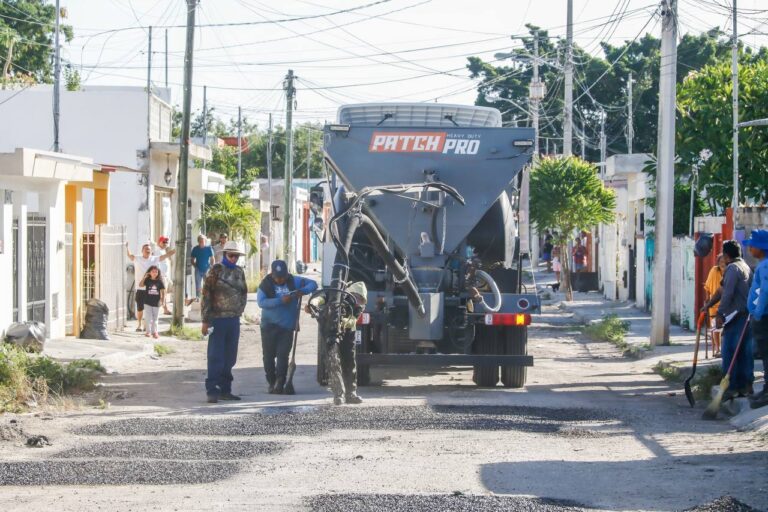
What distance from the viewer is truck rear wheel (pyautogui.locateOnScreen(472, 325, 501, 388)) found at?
589 inches

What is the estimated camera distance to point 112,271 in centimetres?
2339

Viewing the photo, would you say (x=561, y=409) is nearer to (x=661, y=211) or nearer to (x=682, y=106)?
(x=661, y=211)

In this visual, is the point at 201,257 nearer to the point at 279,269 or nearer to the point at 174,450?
the point at 279,269

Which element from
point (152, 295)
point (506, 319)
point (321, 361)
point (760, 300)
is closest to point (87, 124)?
point (152, 295)

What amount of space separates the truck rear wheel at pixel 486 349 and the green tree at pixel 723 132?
26.2 feet

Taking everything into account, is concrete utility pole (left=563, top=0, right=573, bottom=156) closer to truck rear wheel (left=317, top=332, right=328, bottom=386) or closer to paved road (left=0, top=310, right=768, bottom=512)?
paved road (left=0, top=310, right=768, bottom=512)

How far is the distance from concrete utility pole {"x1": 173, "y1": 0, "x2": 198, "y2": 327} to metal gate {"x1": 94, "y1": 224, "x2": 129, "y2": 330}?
1.17 meters

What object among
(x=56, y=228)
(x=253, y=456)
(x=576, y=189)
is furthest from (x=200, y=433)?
(x=576, y=189)

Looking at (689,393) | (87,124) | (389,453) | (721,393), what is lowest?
(389,453)

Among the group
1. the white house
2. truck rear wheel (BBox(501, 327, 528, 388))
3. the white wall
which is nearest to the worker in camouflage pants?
truck rear wheel (BBox(501, 327, 528, 388))

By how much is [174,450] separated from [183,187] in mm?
13942

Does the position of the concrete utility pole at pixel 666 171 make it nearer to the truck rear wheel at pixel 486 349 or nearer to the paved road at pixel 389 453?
the paved road at pixel 389 453

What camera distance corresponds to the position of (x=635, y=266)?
32125mm

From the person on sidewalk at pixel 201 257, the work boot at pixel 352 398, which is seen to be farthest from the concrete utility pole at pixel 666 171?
the person on sidewalk at pixel 201 257
